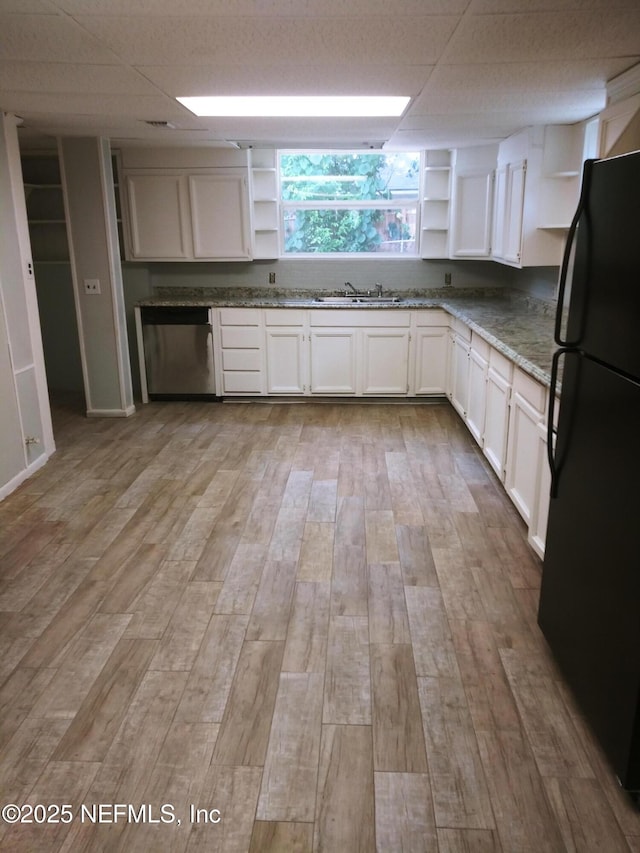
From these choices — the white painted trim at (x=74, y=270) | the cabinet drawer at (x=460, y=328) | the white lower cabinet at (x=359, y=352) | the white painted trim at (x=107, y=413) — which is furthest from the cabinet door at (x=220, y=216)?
the cabinet drawer at (x=460, y=328)

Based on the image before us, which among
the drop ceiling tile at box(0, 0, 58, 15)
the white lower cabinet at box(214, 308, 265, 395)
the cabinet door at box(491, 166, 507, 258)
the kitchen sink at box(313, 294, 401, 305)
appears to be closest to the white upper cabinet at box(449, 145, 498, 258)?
the cabinet door at box(491, 166, 507, 258)

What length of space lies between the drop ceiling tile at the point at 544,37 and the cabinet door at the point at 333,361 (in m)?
3.28

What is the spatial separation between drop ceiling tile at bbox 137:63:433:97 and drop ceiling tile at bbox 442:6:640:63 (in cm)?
33

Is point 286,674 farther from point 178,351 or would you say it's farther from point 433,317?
point 178,351

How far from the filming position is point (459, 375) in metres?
5.32

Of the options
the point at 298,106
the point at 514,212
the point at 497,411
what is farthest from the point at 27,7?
the point at 514,212

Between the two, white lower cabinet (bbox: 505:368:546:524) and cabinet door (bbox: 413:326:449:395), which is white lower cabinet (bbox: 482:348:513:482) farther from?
cabinet door (bbox: 413:326:449:395)

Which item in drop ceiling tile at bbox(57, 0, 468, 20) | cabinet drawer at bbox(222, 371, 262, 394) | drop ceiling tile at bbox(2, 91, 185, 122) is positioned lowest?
cabinet drawer at bbox(222, 371, 262, 394)

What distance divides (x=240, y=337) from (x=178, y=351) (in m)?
0.60

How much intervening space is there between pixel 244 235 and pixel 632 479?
4.87 metres

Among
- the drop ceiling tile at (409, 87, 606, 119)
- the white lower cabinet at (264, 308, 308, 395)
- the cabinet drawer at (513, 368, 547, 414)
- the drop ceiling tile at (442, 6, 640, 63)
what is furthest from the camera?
the white lower cabinet at (264, 308, 308, 395)

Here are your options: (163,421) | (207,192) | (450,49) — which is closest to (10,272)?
(163,421)

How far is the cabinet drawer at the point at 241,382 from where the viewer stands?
19.9ft

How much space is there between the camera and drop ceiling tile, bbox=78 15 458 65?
7.27 ft
